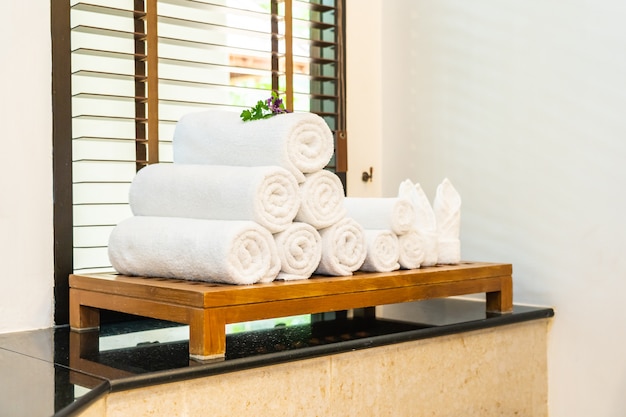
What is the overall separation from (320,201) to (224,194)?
0.59 ft

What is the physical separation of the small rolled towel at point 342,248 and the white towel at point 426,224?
0.77ft

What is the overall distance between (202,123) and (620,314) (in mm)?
1033

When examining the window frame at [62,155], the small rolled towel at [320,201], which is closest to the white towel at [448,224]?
the small rolled towel at [320,201]

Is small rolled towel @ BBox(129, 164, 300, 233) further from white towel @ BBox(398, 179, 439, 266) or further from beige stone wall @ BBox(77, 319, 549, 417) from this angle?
white towel @ BBox(398, 179, 439, 266)

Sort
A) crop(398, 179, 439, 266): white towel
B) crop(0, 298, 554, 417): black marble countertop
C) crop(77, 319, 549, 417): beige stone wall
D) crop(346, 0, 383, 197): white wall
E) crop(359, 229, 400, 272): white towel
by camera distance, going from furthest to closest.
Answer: crop(346, 0, 383, 197): white wall, crop(398, 179, 439, 266): white towel, crop(359, 229, 400, 272): white towel, crop(77, 319, 549, 417): beige stone wall, crop(0, 298, 554, 417): black marble countertop

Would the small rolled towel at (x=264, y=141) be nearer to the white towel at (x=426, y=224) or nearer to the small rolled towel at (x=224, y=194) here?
the small rolled towel at (x=224, y=194)

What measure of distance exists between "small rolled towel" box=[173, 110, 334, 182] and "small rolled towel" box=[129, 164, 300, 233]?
1.3 inches

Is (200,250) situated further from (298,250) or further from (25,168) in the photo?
(25,168)

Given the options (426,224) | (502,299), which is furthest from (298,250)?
(502,299)

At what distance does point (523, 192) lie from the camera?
1.95 meters

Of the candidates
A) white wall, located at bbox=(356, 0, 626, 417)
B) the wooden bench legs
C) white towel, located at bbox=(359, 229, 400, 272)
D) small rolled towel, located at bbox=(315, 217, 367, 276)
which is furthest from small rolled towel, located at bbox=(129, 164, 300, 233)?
white wall, located at bbox=(356, 0, 626, 417)

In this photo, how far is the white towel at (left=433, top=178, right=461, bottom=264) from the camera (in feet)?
5.76

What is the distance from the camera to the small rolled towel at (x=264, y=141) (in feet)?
4.49

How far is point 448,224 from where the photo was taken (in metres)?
1.78
